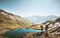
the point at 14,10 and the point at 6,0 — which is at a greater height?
the point at 6,0

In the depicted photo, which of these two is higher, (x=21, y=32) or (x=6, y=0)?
(x=6, y=0)

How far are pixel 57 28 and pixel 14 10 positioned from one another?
5.71m

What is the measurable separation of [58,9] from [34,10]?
279cm

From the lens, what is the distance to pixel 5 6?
17438mm

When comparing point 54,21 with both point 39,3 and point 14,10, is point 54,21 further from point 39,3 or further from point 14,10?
point 14,10

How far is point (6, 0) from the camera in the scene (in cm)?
1698

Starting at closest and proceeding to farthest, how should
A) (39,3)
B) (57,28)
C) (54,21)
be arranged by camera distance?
(39,3), (57,28), (54,21)

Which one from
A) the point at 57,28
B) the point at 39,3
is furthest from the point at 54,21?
the point at 39,3

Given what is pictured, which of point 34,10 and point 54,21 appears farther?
point 54,21

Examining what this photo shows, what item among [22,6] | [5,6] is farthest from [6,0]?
[22,6]

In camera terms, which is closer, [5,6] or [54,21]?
[5,6]

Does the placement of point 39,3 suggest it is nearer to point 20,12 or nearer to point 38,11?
point 38,11

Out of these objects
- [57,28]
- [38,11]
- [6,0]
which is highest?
[6,0]

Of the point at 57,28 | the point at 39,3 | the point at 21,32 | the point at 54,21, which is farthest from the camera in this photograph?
the point at 54,21
